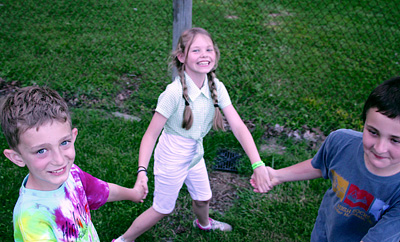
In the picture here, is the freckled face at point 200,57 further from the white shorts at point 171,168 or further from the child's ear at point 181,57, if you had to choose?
the white shorts at point 171,168

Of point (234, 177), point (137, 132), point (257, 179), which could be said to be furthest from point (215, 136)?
point (257, 179)

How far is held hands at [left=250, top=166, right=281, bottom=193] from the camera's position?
2270 millimetres

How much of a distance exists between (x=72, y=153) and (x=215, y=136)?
2.47m

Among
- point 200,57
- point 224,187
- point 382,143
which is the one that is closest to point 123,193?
point 200,57

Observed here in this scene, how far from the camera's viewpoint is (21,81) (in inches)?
195

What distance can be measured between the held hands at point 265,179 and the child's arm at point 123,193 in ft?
2.45

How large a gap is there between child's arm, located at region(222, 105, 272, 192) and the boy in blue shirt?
37cm

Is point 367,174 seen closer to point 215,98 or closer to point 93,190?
point 215,98

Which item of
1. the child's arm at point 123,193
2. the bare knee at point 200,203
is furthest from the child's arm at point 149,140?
the bare knee at point 200,203

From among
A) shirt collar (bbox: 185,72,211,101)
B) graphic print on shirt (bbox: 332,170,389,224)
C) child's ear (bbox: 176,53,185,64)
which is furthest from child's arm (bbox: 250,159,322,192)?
child's ear (bbox: 176,53,185,64)

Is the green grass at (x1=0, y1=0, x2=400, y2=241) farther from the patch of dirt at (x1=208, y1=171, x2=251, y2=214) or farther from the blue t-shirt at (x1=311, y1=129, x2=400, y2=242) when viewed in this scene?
the blue t-shirt at (x1=311, y1=129, x2=400, y2=242)

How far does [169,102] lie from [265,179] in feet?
2.62

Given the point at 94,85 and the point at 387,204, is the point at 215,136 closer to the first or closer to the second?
the point at 94,85

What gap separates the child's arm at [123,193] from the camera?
193cm
